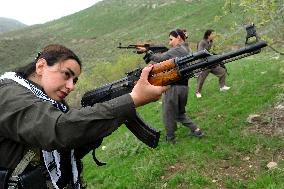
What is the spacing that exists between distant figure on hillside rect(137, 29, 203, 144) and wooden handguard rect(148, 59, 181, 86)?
6111 mm

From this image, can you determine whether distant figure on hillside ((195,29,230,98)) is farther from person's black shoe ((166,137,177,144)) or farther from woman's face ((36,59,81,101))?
woman's face ((36,59,81,101))

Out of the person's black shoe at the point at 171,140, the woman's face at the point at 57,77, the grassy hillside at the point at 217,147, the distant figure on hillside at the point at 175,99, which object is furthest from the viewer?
the person's black shoe at the point at 171,140

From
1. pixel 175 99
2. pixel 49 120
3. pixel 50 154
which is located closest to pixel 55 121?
pixel 49 120

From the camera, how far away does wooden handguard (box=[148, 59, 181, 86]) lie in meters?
3.36

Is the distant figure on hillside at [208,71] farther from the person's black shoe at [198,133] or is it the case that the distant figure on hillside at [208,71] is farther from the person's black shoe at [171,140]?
the person's black shoe at [171,140]

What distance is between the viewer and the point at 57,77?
11.8 feet

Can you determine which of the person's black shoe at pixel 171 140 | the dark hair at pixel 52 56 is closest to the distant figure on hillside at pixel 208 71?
the person's black shoe at pixel 171 140

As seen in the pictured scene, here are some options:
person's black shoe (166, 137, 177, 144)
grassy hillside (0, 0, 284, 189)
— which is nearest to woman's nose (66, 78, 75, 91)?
grassy hillside (0, 0, 284, 189)

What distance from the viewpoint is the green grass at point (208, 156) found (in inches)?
331

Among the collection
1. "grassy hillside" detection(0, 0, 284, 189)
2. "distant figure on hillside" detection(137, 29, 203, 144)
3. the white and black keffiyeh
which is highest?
the white and black keffiyeh

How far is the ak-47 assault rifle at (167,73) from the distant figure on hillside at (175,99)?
5.08 metres

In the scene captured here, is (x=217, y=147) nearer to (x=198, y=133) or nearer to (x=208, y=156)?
(x=208, y=156)

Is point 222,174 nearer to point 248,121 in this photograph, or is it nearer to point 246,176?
point 246,176

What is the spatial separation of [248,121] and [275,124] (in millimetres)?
1010
